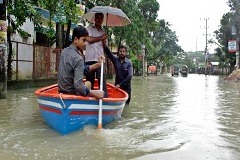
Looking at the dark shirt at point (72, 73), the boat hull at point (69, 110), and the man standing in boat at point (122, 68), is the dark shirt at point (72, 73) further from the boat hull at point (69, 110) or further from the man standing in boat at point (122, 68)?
the man standing in boat at point (122, 68)

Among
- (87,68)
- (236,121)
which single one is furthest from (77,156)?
(236,121)

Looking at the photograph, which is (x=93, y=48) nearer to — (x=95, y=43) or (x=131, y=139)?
(x=95, y=43)

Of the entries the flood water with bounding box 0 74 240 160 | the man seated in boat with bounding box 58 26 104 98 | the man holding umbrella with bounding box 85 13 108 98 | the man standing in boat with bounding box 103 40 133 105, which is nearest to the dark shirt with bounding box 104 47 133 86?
the man standing in boat with bounding box 103 40 133 105

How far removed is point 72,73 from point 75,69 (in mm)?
151

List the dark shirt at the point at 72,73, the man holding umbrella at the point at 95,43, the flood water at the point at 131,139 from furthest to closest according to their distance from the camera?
1. the man holding umbrella at the point at 95,43
2. the dark shirt at the point at 72,73
3. the flood water at the point at 131,139

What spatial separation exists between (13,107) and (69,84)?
3500 millimetres

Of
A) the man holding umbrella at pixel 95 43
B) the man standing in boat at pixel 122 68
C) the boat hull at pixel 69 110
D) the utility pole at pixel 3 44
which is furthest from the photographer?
the utility pole at pixel 3 44

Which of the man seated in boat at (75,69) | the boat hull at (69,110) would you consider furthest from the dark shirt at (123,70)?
the man seated in boat at (75,69)

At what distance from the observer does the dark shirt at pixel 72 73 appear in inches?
171

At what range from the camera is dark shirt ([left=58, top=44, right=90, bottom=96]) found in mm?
4348

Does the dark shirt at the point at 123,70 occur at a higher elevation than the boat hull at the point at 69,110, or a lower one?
higher

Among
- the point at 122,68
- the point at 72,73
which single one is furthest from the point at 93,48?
the point at 122,68

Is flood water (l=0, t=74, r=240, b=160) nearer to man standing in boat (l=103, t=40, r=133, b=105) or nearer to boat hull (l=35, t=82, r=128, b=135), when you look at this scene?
boat hull (l=35, t=82, r=128, b=135)

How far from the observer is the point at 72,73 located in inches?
177
